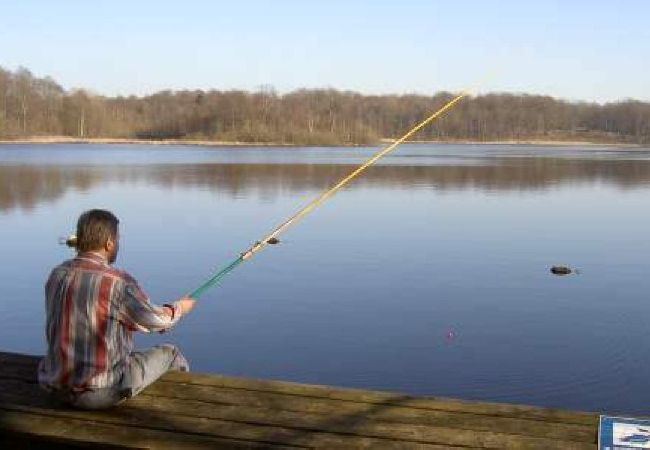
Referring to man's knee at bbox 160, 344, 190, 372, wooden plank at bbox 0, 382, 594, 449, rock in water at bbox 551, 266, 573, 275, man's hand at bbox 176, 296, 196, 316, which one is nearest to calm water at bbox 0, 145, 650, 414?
rock in water at bbox 551, 266, 573, 275

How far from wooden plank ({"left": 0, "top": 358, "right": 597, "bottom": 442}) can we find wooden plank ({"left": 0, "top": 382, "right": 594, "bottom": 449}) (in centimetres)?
4

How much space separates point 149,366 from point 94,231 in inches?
29.3

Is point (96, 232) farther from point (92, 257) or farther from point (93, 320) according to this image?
point (93, 320)

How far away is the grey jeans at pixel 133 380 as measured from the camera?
3477 mm

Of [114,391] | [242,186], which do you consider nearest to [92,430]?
[114,391]

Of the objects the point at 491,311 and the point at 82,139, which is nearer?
the point at 491,311

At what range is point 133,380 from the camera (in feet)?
11.9

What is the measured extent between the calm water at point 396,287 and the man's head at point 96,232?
12.4ft

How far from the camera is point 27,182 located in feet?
88.3

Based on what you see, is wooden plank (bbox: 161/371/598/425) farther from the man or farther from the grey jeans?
the man

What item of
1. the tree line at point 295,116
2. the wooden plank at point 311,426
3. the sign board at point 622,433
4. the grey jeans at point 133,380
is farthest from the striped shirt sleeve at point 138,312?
the tree line at point 295,116

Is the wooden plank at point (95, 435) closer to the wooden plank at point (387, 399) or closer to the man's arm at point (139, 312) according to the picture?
the man's arm at point (139, 312)

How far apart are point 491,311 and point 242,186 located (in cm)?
1850

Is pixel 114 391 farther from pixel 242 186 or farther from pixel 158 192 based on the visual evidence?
pixel 242 186
